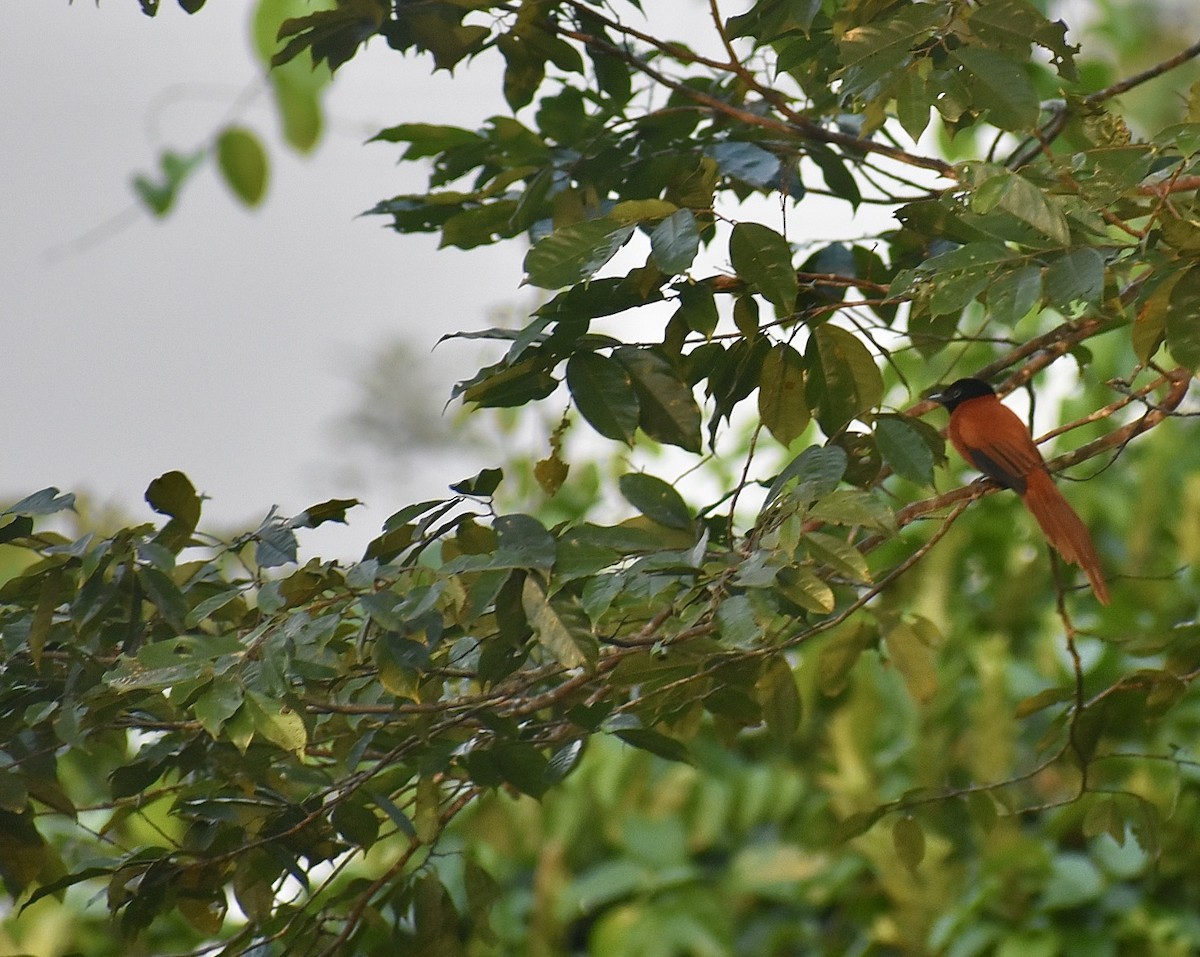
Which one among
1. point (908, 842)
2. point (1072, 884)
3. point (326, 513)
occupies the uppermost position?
point (326, 513)

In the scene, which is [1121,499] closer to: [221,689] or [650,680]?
[650,680]

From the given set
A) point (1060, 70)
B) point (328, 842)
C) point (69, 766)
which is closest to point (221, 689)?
point (328, 842)

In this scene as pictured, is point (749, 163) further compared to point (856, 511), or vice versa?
point (749, 163)

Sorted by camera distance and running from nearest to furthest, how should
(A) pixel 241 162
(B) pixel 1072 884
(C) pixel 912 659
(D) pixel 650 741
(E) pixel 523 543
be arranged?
(E) pixel 523 543 < (D) pixel 650 741 < (C) pixel 912 659 < (A) pixel 241 162 < (B) pixel 1072 884

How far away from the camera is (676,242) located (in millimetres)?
1005

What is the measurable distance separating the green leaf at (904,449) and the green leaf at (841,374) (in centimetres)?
3

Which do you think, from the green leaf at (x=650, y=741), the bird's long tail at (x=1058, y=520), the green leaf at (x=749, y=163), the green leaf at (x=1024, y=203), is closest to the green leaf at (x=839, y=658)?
the bird's long tail at (x=1058, y=520)

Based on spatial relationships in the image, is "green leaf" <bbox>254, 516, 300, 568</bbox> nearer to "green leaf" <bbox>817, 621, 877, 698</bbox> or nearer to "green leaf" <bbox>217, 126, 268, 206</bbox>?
"green leaf" <bbox>817, 621, 877, 698</bbox>

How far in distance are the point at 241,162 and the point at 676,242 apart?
1.48 meters

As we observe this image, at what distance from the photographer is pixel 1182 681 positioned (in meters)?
1.42

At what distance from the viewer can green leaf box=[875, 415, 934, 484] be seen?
1.17 m

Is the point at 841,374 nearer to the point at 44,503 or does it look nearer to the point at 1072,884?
the point at 44,503

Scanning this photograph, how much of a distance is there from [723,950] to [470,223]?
1.69 meters

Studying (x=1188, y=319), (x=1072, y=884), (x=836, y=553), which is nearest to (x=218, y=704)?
(x=836, y=553)
